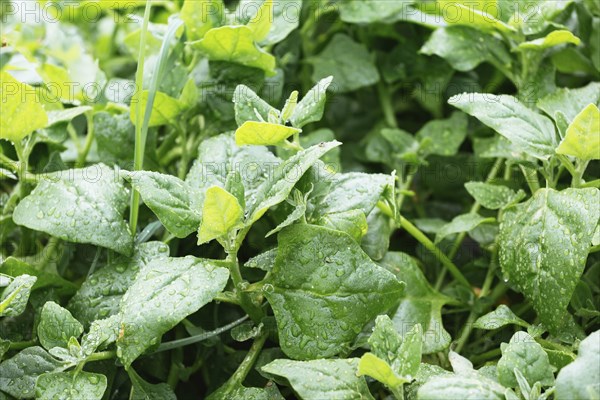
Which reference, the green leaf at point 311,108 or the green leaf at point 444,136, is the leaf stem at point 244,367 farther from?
the green leaf at point 444,136

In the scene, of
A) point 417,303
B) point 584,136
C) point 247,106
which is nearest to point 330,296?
point 417,303

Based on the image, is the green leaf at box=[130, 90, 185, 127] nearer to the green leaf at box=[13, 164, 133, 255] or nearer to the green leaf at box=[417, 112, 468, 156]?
the green leaf at box=[13, 164, 133, 255]

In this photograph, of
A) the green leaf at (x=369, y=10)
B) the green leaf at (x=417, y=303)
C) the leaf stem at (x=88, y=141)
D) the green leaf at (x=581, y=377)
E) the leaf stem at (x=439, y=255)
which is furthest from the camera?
the green leaf at (x=369, y=10)

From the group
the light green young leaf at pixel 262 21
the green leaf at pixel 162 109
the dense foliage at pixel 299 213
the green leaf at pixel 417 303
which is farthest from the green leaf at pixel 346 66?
the green leaf at pixel 417 303

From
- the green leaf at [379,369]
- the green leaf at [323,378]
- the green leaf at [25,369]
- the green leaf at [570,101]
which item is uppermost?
the green leaf at [570,101]

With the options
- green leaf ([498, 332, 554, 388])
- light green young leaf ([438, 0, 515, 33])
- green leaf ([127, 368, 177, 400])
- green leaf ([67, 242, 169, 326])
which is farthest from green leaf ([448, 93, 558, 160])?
green leaf ([127, 368, 177, 400])

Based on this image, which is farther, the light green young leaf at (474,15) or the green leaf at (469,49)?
the green leaf at (469,49)

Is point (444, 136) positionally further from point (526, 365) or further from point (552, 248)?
point (526, 365)
